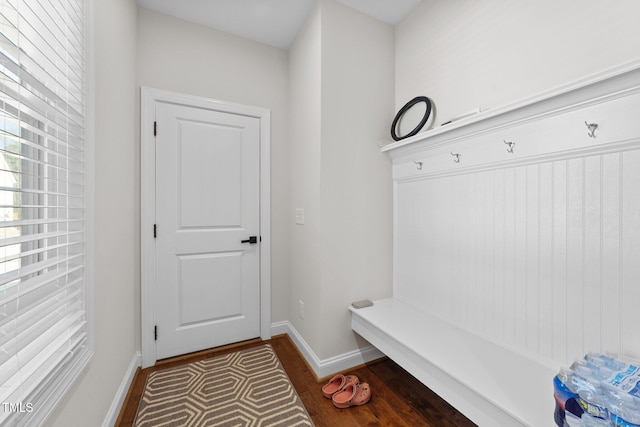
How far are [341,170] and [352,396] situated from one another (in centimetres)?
145

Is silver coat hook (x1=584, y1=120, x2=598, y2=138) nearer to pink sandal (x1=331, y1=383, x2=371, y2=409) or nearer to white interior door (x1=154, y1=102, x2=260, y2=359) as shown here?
pink sandal (x1=331, y1=383, x2=371, y2=409)

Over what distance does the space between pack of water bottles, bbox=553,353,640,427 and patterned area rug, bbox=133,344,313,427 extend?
1.18 m

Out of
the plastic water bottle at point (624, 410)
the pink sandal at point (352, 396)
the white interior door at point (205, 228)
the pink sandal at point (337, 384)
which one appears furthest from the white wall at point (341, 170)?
the plastic water bottle at point (624, 410)

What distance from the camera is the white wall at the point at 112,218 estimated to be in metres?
1.21

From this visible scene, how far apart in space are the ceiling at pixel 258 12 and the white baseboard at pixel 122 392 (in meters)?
2.58

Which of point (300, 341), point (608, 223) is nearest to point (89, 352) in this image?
point (300, 341)

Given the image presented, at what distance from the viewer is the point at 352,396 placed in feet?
5.16

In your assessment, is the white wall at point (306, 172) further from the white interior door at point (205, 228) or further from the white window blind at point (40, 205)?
the white window blind at point (40, 205)

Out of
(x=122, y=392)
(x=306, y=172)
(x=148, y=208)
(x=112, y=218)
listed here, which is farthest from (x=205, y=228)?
(x=122, y=392)

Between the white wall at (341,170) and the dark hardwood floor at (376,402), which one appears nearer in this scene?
the dark hardwood floor at (376,402)

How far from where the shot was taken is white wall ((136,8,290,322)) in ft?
6.55

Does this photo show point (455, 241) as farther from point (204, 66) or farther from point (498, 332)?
point (204, 66)

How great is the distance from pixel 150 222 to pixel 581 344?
8.49 feet

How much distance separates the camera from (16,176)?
0.84 meters
